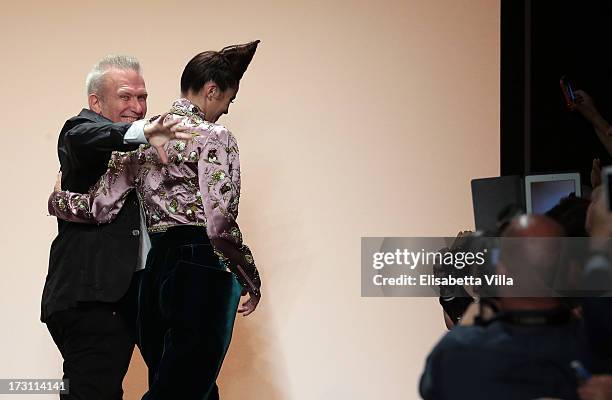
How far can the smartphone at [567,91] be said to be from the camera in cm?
196

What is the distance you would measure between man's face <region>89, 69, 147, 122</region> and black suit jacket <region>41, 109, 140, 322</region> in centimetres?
9

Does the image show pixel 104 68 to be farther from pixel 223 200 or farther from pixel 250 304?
pixel 250 304

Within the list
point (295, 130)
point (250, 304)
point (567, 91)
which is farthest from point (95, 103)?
point (567, 91)

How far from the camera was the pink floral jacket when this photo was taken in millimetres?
2334

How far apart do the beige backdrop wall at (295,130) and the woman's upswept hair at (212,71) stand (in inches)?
30.9

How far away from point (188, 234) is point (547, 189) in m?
1.16

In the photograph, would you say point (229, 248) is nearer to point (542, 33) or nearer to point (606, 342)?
point (542, 33)

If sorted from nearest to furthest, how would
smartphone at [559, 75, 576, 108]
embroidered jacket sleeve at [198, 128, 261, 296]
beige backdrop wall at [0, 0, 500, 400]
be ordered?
1. smartphone at [559, 75, 576, 108]
2. embroidered jacket sleeve at [198, 128, 261, 296]
3. beige backdrop wall at [0, 0, 500, 400]

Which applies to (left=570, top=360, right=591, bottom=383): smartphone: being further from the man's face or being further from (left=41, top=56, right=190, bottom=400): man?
the man's face

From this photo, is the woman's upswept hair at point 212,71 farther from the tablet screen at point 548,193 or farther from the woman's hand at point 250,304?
the tablet screen at point 548,193

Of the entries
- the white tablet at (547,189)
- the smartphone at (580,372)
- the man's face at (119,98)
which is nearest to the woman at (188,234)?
the man's face at (119,98)

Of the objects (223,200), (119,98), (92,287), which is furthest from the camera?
(119,98)

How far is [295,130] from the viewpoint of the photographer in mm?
3346

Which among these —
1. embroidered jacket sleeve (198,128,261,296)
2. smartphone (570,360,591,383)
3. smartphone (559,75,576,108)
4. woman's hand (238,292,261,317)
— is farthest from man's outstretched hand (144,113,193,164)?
smartphone (570,360,591,383)
